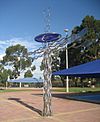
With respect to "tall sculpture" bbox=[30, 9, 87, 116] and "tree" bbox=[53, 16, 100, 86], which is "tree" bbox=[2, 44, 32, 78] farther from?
"tall sculpture" bbox=[30, 9, 87, 116]

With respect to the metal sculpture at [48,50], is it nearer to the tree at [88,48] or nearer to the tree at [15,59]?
the tree at [88,48]

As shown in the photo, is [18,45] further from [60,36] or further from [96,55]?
[60,36]

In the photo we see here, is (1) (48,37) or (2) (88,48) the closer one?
(1) (48,37)

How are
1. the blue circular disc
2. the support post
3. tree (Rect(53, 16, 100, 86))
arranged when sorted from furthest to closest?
tree (Rect(53, 16, 100, 86))
the blue circular disc
the support post

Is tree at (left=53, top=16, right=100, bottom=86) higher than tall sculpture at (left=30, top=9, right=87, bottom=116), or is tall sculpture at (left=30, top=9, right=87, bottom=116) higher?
tree at (left=53, top=16, right=100, bottom=86)

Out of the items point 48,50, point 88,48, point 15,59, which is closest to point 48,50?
point 48,50

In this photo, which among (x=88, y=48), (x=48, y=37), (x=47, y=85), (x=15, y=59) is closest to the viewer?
(x=47, y=85)

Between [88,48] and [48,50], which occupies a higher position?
[88,48]

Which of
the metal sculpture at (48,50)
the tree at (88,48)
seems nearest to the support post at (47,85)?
the metal sculpture at (48,50)

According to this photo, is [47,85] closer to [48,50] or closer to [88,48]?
[48,50]

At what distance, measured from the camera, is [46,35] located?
1549 centimetres

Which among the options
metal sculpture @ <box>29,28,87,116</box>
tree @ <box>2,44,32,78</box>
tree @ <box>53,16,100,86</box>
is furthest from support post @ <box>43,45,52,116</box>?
tree @ <box>2,44,32,78</box>

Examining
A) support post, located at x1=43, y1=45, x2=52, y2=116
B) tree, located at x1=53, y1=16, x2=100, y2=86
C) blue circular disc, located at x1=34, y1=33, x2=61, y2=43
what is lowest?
support post, located at x1=43, y1=45, x2=52, y2=116

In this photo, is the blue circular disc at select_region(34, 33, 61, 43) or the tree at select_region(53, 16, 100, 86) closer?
the blue circular disc at select_region(34, 33, 61, 43)
